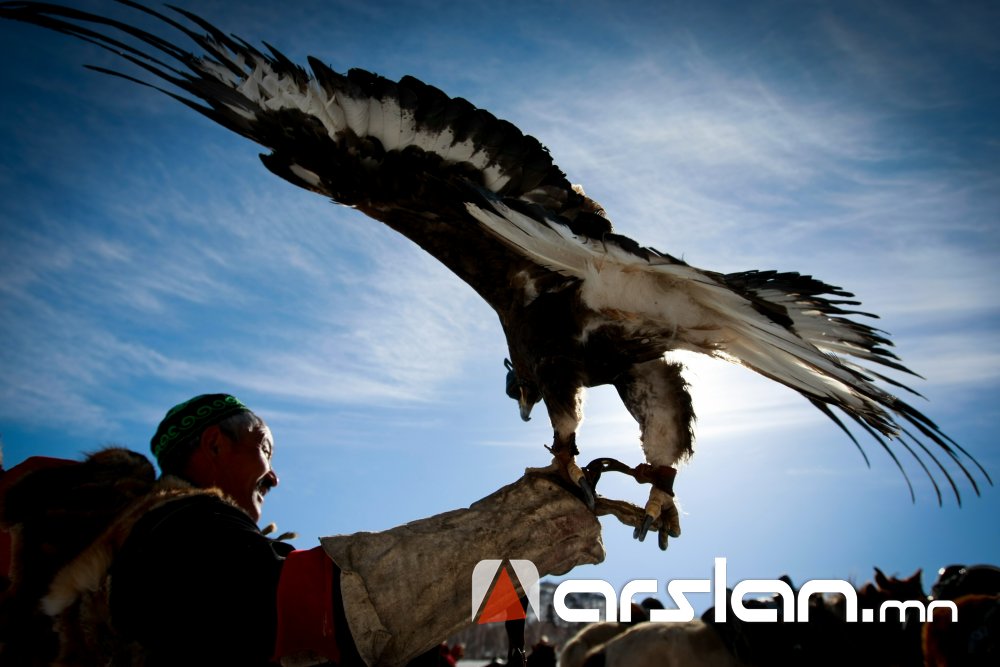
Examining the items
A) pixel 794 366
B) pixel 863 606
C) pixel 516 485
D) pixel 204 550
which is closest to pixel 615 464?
pixel 516 485

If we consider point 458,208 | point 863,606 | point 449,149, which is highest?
point 449,149

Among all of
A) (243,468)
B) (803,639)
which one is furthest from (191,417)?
(803,639)

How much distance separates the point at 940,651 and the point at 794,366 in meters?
1.18

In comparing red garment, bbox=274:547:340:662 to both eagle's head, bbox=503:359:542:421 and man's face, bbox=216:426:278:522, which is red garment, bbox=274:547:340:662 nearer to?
man's face, bbox=216:426:278:522

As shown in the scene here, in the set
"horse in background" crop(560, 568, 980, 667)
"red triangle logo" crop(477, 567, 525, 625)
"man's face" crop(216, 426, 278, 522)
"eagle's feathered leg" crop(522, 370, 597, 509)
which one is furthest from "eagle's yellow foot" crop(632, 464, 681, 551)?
"horse in background" crop(560, 568, 980, 667)

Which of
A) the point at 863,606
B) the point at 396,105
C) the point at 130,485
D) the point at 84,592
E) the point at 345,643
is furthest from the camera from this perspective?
the point at 863,606

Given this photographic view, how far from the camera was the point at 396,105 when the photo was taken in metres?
3.09

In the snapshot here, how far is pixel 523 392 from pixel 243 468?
1778 millimetres

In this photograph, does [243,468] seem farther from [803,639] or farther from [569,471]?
[803,639]

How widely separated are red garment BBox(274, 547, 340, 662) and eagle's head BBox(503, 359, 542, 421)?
2.18 metres

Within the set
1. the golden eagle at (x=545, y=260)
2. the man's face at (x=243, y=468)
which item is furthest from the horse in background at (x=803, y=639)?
the man's face at (x=243, y=468)

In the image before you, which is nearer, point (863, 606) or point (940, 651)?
point (940, 651)

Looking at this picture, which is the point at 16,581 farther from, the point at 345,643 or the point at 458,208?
the point at 458,208

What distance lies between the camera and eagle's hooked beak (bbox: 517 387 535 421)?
3658 mm
